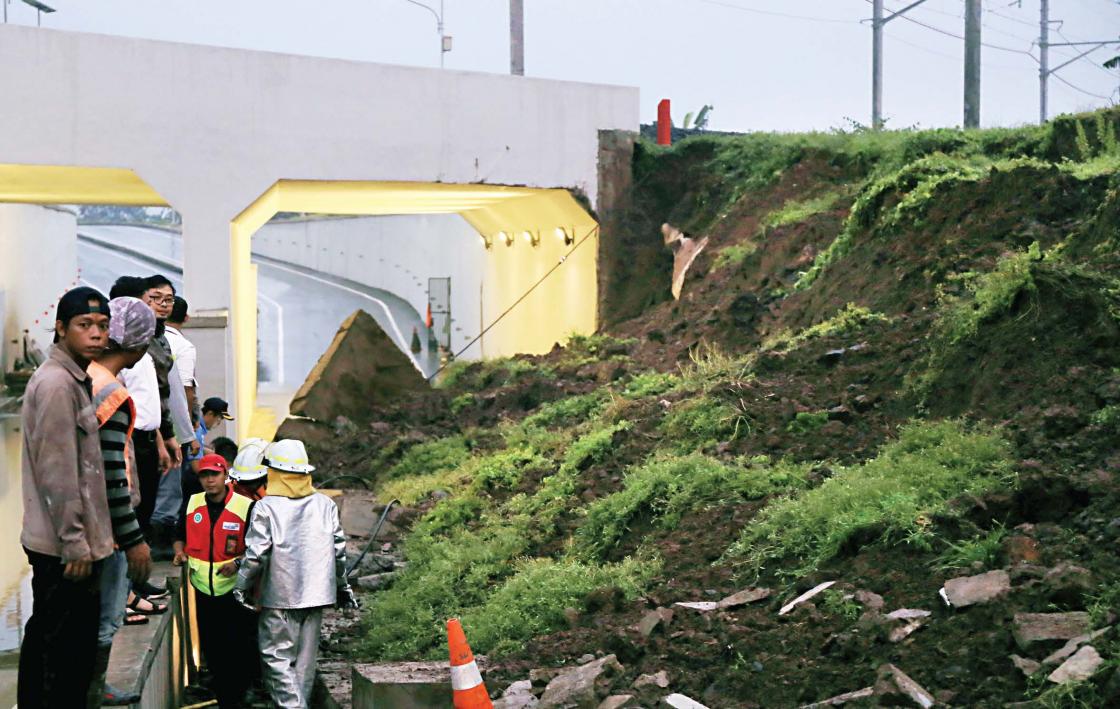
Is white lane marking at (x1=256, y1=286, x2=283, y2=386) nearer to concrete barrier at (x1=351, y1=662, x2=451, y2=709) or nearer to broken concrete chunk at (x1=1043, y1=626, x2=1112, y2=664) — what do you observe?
concrete barrier at (x1=351, y1=662, x2=451, y2=709)

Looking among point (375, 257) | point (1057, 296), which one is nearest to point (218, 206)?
point (1057, 296)

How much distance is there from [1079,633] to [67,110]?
14248 mm

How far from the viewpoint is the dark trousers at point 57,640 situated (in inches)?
212

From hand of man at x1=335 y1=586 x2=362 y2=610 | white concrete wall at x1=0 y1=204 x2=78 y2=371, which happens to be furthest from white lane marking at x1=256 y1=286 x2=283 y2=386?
hand of man at x1=335 y1=586 x2=362 y2=610

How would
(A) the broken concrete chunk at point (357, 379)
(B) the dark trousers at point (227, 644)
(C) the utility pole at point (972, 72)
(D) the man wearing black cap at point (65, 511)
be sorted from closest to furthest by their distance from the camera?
(D) the man wearing black cap at point (65, 511), (B) the dark trousers at point (227, 644), (A) the broken concrete chunk at point (357, 379), (C) the utility pole at point (972, 72)

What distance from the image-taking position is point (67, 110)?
16438 millimetres

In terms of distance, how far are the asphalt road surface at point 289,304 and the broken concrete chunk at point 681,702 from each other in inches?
896

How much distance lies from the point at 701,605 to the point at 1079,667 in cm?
257

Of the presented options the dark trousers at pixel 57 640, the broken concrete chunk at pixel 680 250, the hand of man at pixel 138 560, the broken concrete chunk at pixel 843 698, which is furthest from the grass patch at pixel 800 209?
the dark trousers at pixel 57 640

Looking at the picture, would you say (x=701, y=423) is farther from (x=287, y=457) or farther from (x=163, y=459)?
(x=163, y=459)

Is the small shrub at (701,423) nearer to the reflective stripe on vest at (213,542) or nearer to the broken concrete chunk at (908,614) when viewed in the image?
the broken concrete chunk at (908,614)

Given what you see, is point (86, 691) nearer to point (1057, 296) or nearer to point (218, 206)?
point (1057, 296)

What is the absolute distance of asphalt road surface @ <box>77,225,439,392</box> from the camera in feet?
109

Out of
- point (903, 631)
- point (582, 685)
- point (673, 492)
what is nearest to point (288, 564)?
point (582, 685)
